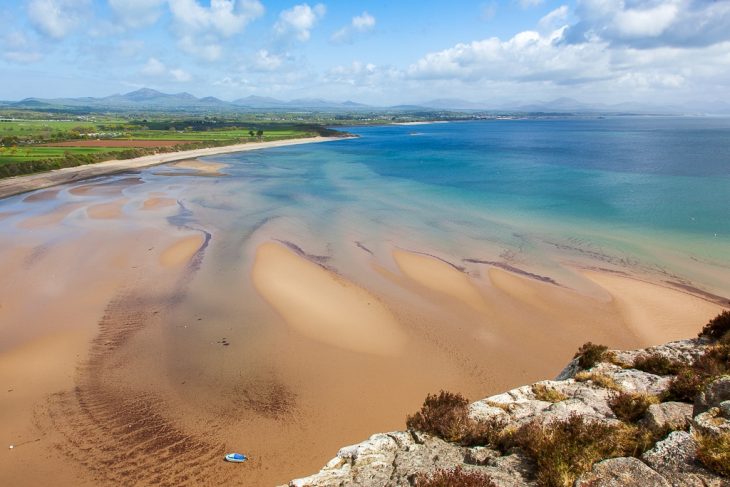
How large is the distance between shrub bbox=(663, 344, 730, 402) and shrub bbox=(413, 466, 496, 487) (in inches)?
153

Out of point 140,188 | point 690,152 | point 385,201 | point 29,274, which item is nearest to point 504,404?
point 29,274

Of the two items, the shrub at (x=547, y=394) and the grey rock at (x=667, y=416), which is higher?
the grey rock at (x=667, y=416)

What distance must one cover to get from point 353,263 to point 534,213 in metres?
17.8

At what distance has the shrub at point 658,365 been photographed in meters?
8.35

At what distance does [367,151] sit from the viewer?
291 feet

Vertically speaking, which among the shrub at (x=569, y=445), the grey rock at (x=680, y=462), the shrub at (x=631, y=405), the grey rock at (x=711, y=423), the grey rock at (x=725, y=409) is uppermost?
the grey rock at (x=725, y=409)

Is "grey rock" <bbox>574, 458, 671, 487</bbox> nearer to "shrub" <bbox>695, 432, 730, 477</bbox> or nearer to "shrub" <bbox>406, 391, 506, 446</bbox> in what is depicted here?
"shrub" <bbox>695, 432, 730, 477</bbox>

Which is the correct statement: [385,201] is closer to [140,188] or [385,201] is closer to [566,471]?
[140,188]

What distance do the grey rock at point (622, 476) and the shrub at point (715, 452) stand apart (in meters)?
0.56

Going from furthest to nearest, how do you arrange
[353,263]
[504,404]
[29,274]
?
[353,263] < [29,274] < [504,404]

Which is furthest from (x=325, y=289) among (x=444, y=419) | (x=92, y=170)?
(x=92, y=170)

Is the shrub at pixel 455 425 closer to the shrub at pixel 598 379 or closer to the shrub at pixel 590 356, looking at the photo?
the shrub at pixel 598 379

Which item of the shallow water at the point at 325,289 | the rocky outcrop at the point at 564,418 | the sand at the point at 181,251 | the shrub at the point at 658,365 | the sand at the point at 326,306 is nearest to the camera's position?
the rocky outcrop at the point at 564,418

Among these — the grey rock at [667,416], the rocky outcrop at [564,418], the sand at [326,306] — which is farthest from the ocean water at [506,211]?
the grey rock at [667,416]
